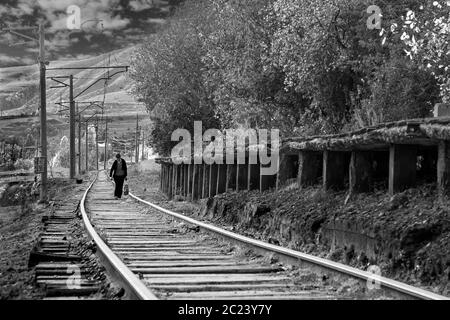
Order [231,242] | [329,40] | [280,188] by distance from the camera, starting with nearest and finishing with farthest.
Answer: [231,242] → [280,188] → [329,40]

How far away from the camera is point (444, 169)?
27.2 feet

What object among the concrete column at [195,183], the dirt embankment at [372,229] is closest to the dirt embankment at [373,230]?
the dirt embankment at [372,229]

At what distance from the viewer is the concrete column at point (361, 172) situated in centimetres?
1048

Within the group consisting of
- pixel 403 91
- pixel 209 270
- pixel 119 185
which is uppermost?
pixel 403 91

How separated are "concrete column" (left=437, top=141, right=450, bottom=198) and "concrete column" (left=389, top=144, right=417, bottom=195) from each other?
0.97 m

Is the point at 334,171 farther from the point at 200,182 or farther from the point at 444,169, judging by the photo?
the point at 200,182

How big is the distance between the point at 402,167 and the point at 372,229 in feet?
4.48

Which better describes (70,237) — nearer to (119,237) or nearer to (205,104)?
(119,237)

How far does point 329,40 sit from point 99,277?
1463cm

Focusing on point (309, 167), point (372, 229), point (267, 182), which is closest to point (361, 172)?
point (372, 229)

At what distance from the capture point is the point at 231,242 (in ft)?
36.2

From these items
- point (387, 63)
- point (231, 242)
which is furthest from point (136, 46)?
point (231, 242)

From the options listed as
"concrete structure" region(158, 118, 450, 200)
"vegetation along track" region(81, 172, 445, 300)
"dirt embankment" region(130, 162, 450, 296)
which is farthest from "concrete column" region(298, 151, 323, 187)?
"vegetation along track" region(81, 172, 445, 300)

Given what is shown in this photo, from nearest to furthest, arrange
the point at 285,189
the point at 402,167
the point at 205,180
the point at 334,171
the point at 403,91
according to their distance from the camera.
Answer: the point at 402,167 < the point at 334,171 < the point at 285,189 < the point at 403,91 < the point at 205,180
